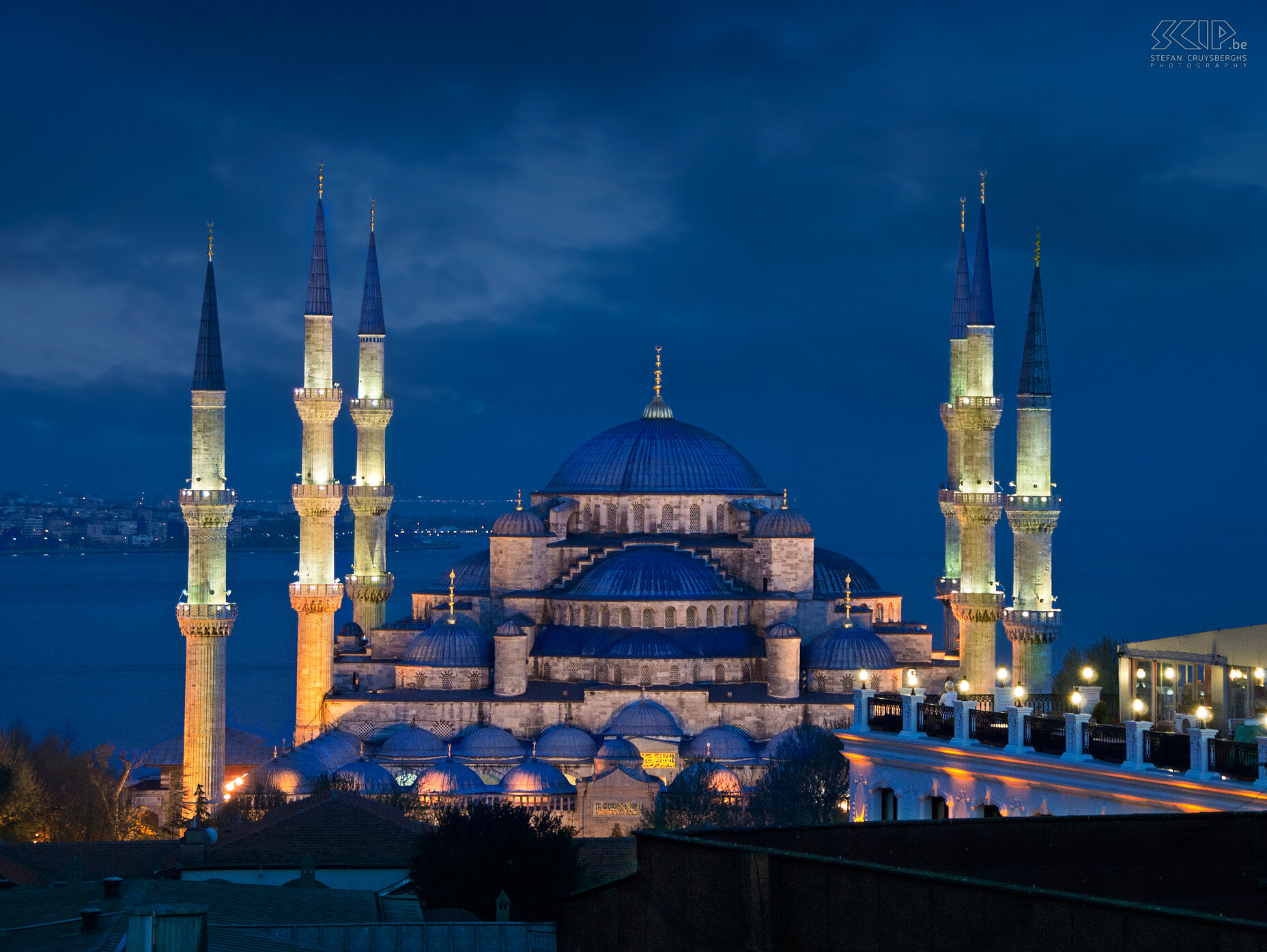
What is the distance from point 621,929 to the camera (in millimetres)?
12695

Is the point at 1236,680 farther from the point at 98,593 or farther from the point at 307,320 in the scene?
the point at 98,593

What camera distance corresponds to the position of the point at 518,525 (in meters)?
44.3

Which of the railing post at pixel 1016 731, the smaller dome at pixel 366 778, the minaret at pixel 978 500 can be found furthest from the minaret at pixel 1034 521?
the railing post at pixel 1016 731

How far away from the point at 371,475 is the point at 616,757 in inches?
423

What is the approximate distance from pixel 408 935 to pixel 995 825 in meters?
5.94

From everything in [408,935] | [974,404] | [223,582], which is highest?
[974,404]

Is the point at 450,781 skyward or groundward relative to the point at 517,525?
groundward

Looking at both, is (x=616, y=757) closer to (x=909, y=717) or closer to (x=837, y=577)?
(x=837, y=577)

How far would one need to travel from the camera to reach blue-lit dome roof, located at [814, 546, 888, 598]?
1801 inches

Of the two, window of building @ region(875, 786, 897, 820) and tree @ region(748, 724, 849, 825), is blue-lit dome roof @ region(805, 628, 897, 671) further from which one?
window of building @ region(875, 786, 897, 820)

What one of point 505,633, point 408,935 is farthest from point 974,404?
point 408,935

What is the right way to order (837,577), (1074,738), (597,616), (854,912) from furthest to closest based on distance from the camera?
(837,577) < (597,616) < (1074,738) < (854,912)

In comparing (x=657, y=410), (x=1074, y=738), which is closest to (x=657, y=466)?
(x=657, y=410)

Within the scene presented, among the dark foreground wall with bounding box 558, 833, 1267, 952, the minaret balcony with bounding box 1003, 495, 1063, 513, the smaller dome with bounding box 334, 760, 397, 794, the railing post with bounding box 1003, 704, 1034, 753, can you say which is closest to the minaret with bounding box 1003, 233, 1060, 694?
the minaret balcony with bounding box 1003, 495, 1063, 513
